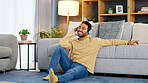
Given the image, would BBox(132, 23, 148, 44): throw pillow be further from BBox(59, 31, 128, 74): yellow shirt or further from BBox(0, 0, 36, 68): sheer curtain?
BBox(0, 0, 36, 68): sheer curtain

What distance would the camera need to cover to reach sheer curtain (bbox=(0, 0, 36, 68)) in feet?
15.3

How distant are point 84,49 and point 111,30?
91 cm

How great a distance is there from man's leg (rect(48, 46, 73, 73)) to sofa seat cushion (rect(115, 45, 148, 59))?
0.67 m

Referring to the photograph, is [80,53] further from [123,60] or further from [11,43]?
[11,43]

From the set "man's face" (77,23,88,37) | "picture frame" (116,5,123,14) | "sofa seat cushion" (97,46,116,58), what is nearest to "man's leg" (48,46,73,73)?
"man's face" (77,23,88,37)

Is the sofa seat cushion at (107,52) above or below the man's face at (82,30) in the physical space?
below

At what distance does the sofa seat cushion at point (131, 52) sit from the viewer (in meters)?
2.96

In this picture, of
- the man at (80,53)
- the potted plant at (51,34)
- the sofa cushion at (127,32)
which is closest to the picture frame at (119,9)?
the potted plant at (51,34)

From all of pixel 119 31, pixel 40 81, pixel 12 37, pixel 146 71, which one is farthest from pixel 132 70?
pixel 12 37

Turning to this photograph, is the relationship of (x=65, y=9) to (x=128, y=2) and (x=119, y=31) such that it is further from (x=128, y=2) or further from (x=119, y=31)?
(x=119, y=31)

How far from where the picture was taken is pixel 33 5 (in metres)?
5.47

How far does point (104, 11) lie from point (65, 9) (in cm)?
111

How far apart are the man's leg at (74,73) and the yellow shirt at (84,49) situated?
0.07 metres

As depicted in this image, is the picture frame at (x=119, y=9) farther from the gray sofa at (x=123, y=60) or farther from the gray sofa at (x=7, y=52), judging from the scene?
the gray sofa at (x=7, y=52)
